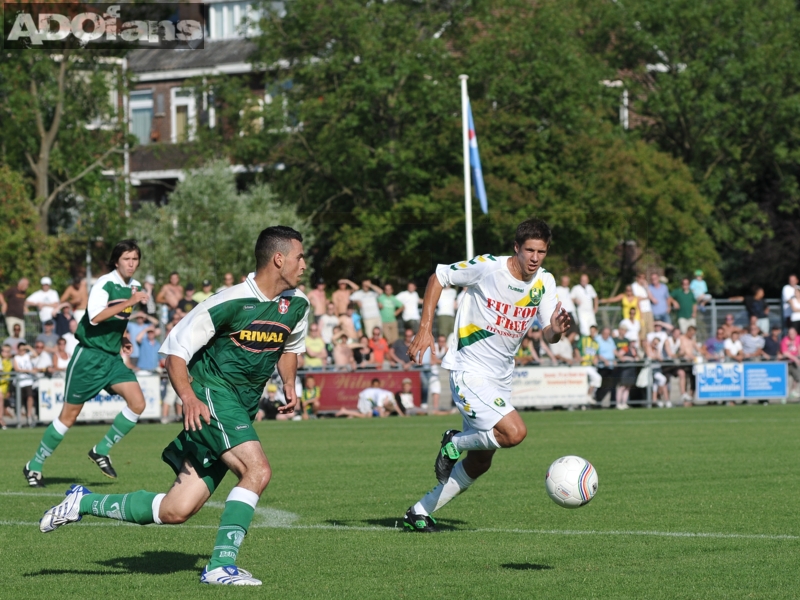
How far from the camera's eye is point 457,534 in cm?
909

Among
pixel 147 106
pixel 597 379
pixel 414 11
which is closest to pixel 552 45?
pixel 414 11

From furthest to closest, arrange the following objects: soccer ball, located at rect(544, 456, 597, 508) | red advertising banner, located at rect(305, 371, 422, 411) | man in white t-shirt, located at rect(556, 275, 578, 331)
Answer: man in white t-shirt, located at rect(556, 275, 578, 331), red advertising banner, located at rect(305, 371, 422, 411), soccer ball, located at rect(544, 456, 597, 508)

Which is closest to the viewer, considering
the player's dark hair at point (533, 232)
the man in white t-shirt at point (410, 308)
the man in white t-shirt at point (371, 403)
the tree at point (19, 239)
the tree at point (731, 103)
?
the player's dark hair at point (533, 232)

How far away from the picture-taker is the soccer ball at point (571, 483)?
8359 millimetres

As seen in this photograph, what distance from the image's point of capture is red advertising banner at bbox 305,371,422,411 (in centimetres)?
2538

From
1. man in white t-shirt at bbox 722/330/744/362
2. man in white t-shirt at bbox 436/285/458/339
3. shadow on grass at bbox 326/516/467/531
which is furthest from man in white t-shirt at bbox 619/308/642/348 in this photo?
shadow on grass at bbox 326/516/467/531

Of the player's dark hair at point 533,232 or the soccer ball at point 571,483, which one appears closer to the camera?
the soccer ball at point 571,483

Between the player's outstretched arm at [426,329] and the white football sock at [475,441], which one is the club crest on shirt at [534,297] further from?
the white football sock at [475,441]

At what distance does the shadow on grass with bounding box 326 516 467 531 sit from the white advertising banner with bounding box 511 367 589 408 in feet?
52.3

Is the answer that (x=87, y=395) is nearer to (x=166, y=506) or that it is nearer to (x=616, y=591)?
(x=166, y=506)

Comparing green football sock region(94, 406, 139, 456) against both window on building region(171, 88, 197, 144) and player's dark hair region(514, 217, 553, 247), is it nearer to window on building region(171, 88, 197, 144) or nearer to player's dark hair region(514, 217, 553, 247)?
player's dark hair region(514, 217, 553, 247)

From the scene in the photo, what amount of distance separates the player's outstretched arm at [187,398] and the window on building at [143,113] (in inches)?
2048

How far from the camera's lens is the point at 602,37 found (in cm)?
5041

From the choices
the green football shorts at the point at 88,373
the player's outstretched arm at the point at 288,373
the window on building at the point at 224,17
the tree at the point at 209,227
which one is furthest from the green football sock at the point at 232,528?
the window on building at the point at 224,17
